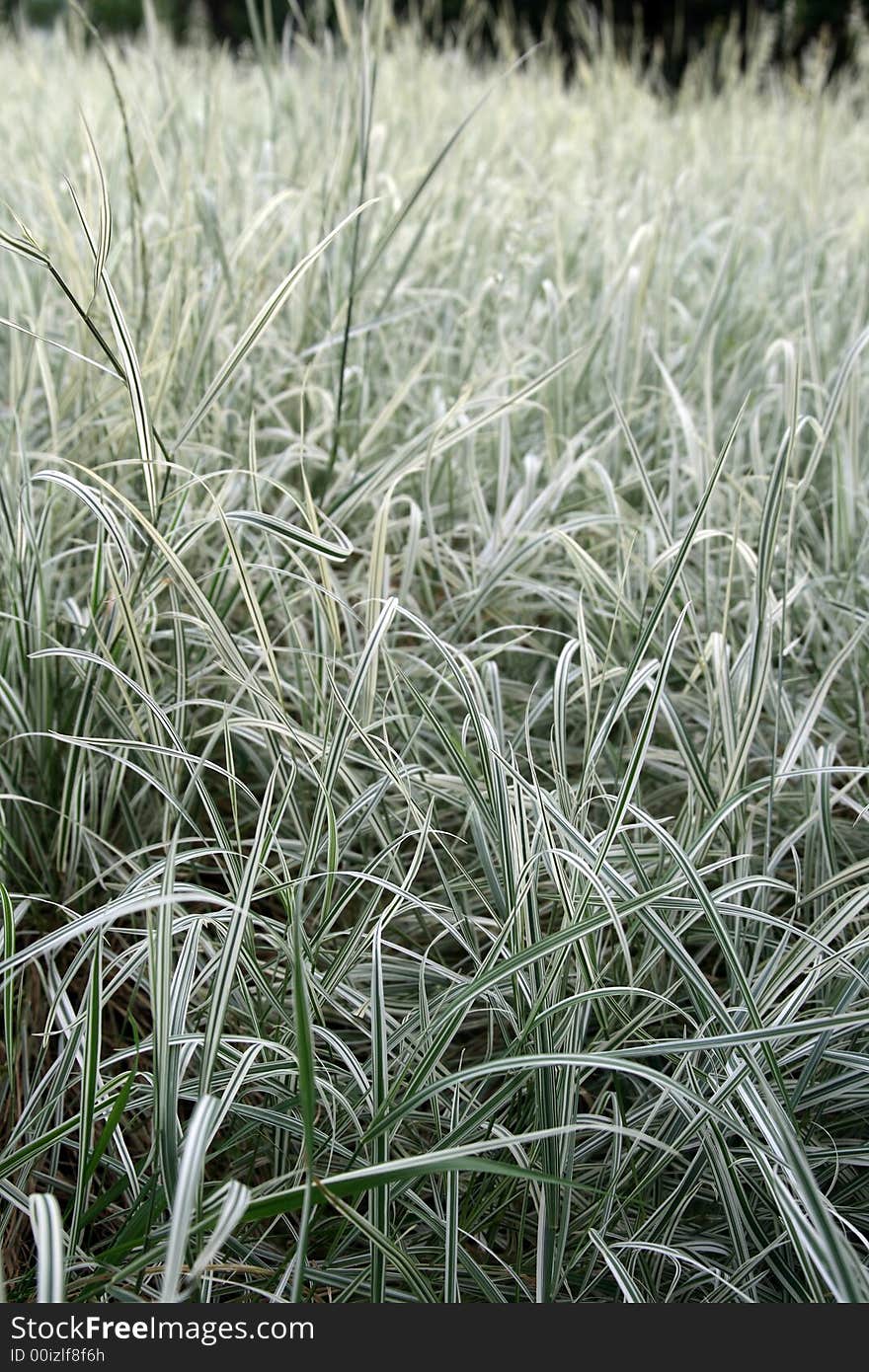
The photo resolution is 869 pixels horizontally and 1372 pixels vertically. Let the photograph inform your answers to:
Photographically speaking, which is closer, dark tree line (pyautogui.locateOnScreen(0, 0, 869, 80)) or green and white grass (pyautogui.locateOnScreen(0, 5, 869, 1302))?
green and white grass (pyautogui.locateOnScreen(0, 5, 869, 1302))

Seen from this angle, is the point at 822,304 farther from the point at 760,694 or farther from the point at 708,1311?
the point at 708,1311

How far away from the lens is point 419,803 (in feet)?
3.33

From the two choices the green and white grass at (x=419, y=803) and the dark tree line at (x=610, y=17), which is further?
the dark tree line at (x=610, y=17)

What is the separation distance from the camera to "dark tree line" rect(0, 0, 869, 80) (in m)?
6.11

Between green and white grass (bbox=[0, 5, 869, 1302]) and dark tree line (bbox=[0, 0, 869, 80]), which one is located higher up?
dark tree line (bbox=[0, 0, 869, 80])

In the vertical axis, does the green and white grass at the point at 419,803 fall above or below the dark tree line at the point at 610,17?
below

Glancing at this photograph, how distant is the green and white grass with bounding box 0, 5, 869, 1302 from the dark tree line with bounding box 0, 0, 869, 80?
5309mm

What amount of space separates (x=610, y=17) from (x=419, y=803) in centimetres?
748

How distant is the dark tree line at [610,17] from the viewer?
6.11 meters

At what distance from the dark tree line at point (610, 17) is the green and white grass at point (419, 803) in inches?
209

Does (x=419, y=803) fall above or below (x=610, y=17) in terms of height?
below

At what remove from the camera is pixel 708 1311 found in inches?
28.3

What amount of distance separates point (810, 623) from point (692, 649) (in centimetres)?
13

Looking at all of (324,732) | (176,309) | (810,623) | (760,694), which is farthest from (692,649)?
(176,309)
